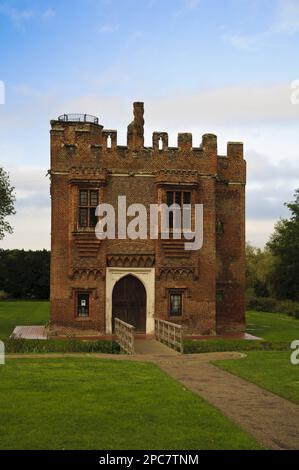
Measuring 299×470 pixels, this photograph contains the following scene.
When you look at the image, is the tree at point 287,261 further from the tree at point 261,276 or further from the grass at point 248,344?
the grass at point 248,344

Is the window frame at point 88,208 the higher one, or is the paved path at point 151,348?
the window frame at point 88,208

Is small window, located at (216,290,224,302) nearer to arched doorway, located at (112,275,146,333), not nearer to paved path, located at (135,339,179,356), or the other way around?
Answer: arched doorway, located at (112,275,146,333)

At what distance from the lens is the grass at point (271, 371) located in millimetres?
14758

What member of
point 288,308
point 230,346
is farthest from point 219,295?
point 288,308

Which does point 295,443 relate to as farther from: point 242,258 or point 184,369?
point 242,258

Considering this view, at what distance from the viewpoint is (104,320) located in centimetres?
2983

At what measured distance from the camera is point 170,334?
26.2m

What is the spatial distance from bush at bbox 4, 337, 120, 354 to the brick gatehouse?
3528mm

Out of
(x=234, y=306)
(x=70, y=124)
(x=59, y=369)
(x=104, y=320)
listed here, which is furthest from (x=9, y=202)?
(x=59, y=369)

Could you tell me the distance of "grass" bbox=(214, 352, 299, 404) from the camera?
48.4 ft

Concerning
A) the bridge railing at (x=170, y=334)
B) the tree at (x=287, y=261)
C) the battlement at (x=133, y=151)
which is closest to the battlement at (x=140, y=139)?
the battlement at (x=133, y=151)

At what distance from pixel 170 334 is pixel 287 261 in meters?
37.2

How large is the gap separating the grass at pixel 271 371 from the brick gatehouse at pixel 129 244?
865cm
